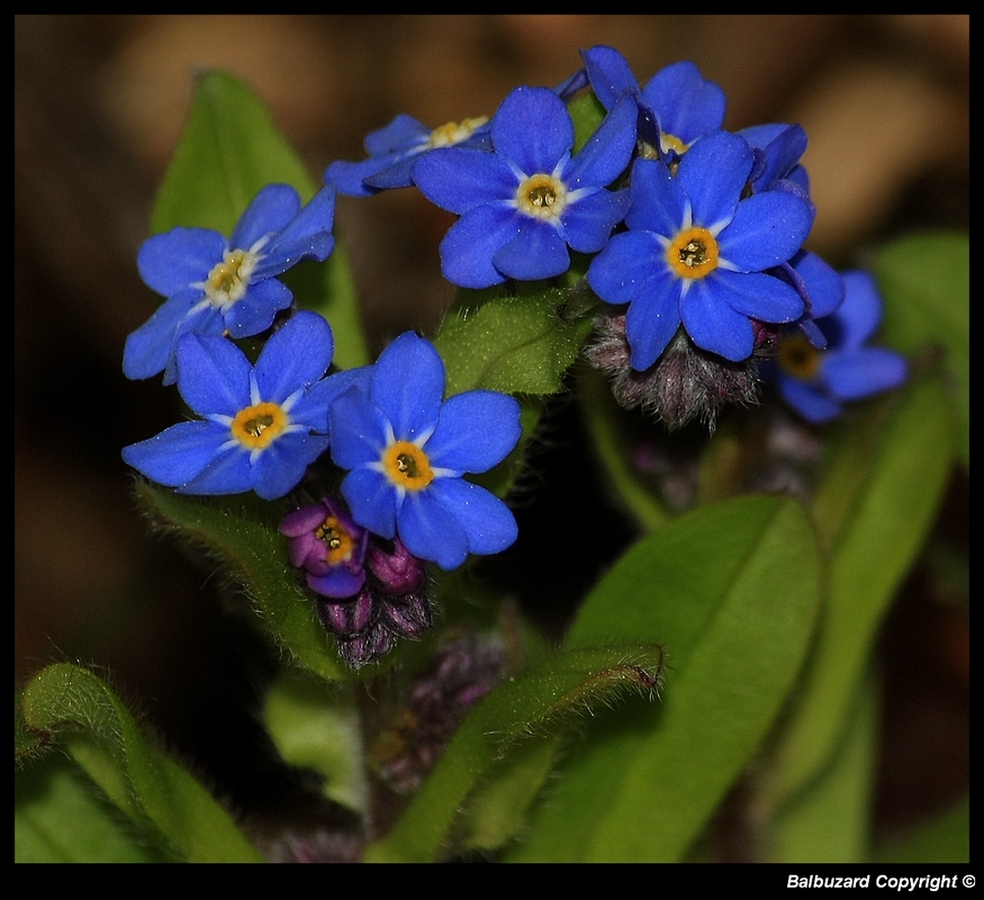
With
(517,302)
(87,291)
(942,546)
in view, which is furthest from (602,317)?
(87,291)

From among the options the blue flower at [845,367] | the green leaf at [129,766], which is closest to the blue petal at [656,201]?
the blue flower at [845,367]

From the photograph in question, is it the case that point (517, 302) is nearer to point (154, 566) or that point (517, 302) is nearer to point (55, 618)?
point (154, 566)

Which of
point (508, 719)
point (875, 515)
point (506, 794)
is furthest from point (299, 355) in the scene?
point (875, 515)

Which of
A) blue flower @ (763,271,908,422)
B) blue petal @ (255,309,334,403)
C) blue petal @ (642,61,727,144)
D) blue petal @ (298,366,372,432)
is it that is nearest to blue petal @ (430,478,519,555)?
blue petal @ (298,366,372,432)

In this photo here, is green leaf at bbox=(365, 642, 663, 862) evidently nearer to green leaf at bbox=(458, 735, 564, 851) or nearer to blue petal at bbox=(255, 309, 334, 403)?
green leaf at bbox=(458, 735, 564, 851)

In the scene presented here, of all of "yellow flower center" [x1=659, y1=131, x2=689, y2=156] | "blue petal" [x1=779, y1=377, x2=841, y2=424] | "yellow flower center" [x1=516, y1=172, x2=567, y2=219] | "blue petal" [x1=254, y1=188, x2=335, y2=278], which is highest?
"blue petal" [x1=254, y1=188, x2=335, y2=278]
